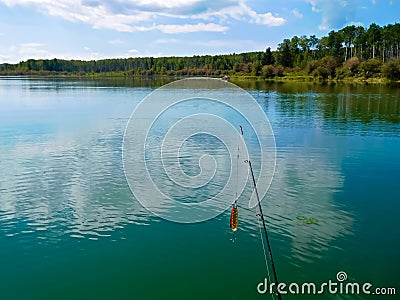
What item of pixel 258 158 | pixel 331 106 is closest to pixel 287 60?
pixel 331 106

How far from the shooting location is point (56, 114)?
38.5 meters

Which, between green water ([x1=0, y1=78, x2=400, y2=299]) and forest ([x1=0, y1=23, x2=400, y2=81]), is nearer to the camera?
green water ([x1=0, y1=78, x2=400, y2=299])

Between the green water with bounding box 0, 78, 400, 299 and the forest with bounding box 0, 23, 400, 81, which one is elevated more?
the forest with bounding box 0, 23, 400, 81

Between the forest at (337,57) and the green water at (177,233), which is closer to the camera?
the green water at (177,233)

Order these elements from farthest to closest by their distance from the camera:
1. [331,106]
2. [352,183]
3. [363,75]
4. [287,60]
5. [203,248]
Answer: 1. [287,60]
2. [363,75]
3. [331,106]
4. [352,183]
5. [203,248]

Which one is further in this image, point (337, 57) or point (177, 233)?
point (337, 57)

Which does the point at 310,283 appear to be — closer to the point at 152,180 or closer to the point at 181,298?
the point at 181,298

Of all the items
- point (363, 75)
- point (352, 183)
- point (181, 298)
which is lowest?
point (181, 298)

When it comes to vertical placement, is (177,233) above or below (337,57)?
below

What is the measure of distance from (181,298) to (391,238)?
22.9 feet

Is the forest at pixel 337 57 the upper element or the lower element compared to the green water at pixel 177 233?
upper

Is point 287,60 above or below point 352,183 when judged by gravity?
above

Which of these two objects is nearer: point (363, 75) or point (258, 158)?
point (258, 158)

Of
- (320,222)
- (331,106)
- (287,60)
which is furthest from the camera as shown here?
(287,60)
